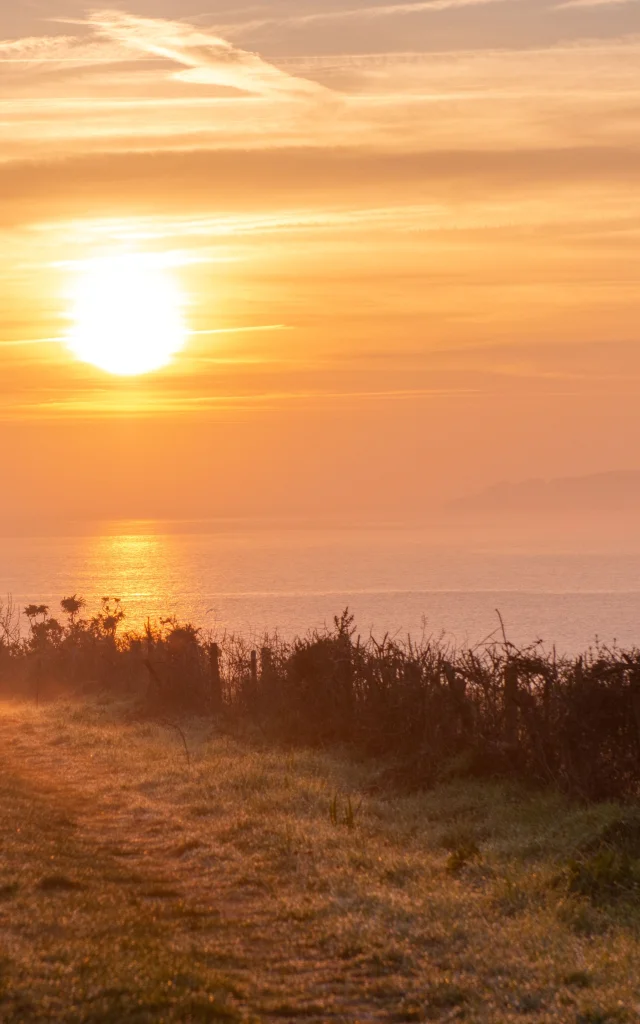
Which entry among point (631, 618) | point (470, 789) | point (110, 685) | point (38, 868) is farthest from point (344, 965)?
point (631, 618)

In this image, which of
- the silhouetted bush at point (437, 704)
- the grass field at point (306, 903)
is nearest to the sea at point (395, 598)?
the silhouetted bush at point (437, 704)

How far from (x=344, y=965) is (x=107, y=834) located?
20.6 feet

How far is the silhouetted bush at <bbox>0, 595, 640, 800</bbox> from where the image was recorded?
16.3 m

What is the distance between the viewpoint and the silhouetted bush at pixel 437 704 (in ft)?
53.6

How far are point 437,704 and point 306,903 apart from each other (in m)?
8.30

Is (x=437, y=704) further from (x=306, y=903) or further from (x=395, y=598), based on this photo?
(x=395, y=598)

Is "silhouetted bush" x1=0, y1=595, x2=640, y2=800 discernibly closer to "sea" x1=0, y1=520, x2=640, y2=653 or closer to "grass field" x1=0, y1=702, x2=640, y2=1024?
"grass field" x1=0, y1=702, x2=640, y2=1024

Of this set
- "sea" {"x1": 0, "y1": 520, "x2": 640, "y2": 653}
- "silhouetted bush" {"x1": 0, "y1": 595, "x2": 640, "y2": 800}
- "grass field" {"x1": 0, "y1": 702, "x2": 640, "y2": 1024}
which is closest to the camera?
"grass field" {"x1": 0, "y1": 702, "x2": 640, "y2": 1024}

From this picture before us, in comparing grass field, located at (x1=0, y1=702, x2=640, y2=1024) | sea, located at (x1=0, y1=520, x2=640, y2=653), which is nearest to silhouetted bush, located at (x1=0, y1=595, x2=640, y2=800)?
grass field, located at (x1=0, y1=702, x2=640, y2=1024)

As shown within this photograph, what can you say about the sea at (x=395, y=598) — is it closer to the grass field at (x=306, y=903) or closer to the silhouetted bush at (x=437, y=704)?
the silhouetted bush at (x=437, y=704)

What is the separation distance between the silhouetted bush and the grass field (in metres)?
0.74

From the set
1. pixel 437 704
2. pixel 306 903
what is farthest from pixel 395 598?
pixel 306 903

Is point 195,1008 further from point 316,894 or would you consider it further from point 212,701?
point 212,701

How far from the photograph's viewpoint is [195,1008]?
837cm
